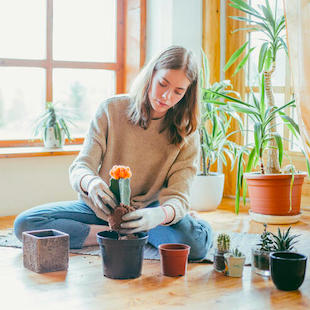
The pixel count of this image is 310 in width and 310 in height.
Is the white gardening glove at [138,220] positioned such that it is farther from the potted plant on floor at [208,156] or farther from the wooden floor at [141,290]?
the potted plant on floor at [208,156]

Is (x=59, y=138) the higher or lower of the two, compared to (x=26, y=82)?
lower

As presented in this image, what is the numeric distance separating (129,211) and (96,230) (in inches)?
23.6

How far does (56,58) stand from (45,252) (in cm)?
208

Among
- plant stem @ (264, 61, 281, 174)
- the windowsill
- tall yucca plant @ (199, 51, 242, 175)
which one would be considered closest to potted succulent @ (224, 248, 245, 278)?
plant stem @ (264, 61, 281, 174)

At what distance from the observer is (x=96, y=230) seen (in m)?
2.62

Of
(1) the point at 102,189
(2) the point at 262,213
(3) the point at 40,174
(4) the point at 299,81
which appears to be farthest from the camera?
(3) the point at 40,174

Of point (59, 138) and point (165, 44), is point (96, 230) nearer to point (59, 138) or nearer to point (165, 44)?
point (59, 138)

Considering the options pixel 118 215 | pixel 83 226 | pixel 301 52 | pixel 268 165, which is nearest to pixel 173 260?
pixel 118 215

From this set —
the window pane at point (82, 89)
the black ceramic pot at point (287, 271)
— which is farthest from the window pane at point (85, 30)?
the black ceramic pot at point (287, 271)

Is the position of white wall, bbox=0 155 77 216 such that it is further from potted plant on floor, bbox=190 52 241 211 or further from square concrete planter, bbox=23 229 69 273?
square concrete planter, bbox=23 229 69 273

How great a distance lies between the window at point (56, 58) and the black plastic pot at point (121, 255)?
190 cm

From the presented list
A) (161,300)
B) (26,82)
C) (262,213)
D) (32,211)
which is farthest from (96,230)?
(26,82)

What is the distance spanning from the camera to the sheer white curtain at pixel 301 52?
2.73 metres

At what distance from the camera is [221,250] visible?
2297 millimetres
